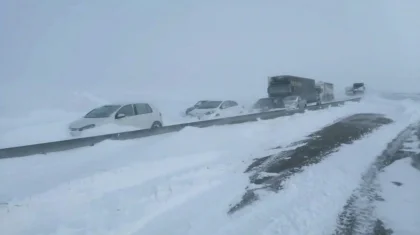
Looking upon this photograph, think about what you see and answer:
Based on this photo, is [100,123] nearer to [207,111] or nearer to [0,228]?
[0,228]

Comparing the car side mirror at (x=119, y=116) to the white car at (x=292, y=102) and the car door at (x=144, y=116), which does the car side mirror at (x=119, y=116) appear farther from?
the white car at (x=292, y=102)

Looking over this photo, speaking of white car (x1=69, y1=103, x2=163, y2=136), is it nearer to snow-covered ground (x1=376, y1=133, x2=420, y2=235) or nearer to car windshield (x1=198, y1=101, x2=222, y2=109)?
car windshield (x1=198, y1=101, x2=222, y2=109)

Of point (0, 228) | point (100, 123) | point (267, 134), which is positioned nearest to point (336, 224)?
point (0, 228)

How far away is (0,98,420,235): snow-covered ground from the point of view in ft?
15.2

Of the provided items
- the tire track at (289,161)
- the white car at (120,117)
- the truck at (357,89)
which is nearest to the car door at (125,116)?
the white car at (120,117)

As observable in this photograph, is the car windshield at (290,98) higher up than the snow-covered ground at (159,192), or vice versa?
the car windshield at (290,98)

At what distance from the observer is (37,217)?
15.6 feet

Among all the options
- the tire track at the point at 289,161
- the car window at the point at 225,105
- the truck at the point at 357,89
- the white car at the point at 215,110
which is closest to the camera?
the tire track at the point at 289,161

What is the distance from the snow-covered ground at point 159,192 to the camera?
464 cm

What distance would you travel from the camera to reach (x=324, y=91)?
Result: 137ft

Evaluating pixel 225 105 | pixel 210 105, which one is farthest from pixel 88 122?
pixel 225 105

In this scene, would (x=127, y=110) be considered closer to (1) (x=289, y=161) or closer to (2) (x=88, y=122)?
(2) (x=88, y=122)

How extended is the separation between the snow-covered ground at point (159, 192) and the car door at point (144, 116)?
396 cm

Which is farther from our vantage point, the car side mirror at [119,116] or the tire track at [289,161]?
the car side mirror at [119,116]
